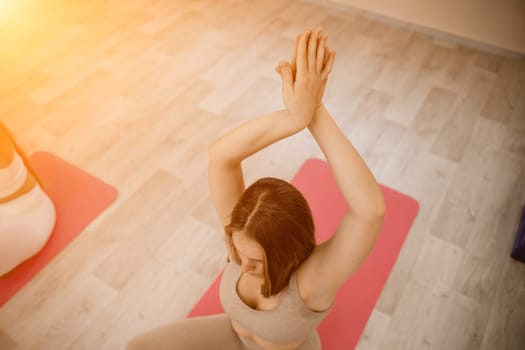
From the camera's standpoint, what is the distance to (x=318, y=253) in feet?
3.05

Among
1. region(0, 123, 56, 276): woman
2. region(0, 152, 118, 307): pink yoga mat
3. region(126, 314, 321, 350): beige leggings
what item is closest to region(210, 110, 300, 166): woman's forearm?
region(126, 314, 321, 350): beige leggings

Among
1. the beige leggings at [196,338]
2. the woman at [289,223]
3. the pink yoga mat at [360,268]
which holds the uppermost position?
the woman at [289,223]

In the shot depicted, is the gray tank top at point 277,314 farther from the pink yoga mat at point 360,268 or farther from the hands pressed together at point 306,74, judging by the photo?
the pink yoga mat at point 360,268

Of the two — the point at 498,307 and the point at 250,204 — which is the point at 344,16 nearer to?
the point at 498,307

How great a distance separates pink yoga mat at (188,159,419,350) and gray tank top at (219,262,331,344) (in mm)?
659

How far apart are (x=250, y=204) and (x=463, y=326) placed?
139 centimetres

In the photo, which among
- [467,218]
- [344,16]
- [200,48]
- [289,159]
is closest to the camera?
[467,218]

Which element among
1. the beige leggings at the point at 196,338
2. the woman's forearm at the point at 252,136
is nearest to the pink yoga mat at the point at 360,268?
the beige leggings at the point at 196,338

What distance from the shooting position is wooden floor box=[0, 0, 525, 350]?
1.76 m

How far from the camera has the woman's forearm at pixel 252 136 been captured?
83 cm

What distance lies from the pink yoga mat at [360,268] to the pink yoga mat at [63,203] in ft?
2.65

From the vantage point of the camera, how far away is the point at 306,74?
75 cm

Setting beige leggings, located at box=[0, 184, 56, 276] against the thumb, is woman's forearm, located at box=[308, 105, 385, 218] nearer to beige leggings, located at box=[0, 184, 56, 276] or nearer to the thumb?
the thumb

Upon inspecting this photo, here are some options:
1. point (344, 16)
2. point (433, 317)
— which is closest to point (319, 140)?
point (433, 317)
